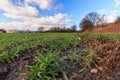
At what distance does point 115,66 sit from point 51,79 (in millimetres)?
931

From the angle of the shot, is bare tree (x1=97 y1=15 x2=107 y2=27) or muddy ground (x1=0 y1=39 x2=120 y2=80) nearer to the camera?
muddy ground (x1=0 y1=39 x2=120 y2=80)

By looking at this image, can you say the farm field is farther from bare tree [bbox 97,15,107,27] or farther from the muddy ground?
bare tree [bbox 97,15,107,27]

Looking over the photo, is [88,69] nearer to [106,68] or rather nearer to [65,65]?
[106,68]

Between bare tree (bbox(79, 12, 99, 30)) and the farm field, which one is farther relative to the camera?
bare tree (bbox(79, 12, 99, 30))

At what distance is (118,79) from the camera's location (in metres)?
2.98

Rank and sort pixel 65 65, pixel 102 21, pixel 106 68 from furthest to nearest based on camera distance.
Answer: pixel 102 21
pixel 65 65
pixel 106 68

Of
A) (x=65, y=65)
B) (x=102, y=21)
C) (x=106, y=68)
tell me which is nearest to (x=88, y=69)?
(x=106, y=68)

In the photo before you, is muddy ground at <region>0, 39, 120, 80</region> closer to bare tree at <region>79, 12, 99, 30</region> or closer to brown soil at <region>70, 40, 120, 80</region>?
brown soil at <region>70, 40, 120, 80</region>

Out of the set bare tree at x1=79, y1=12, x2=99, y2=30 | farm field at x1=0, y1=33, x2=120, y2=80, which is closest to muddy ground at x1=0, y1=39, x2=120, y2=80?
farm field at x1=0, y1=33, x2=120, y2=80

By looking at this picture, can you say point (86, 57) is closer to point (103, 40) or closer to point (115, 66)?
point (115, 66)

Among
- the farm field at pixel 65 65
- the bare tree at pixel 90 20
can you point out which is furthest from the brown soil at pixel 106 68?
the bare tree at pixel 90 20

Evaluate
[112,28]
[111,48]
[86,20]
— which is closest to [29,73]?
[111,48]

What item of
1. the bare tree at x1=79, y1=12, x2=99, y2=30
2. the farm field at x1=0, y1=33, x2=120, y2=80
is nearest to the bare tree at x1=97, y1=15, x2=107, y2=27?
the bare tree at x1=79, y1=12, x2=99, y2=30

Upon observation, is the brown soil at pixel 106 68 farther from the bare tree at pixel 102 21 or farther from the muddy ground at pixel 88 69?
the bare tree at pixel 102 21
